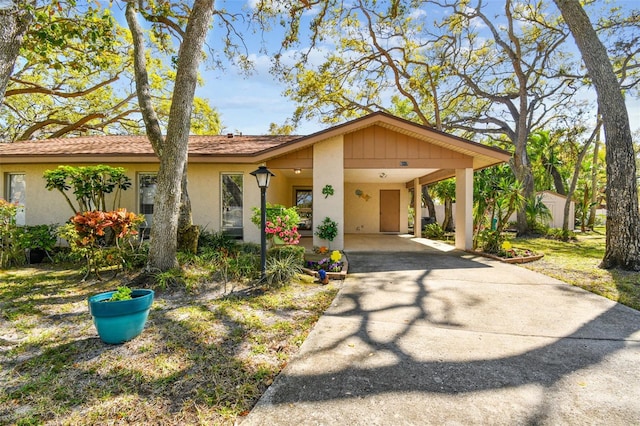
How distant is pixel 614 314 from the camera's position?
3.97 meters

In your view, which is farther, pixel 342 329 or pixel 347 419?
pixel 342 329

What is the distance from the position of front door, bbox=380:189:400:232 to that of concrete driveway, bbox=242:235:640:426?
10460 mm

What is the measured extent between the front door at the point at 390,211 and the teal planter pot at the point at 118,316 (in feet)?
43.5

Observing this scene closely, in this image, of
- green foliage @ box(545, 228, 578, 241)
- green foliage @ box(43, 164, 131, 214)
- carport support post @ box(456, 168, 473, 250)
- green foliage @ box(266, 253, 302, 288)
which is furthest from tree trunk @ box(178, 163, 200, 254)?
green foliage @ box(545, 228, 578, 241)

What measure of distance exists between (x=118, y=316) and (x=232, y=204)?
6215 millimetres

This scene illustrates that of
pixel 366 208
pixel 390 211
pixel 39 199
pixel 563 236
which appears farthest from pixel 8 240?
pixel 563 236

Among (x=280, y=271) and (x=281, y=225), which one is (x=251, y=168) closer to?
(x=281, y=225)

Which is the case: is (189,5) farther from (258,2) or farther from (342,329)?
(342,329)

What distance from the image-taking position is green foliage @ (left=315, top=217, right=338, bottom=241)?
865cm

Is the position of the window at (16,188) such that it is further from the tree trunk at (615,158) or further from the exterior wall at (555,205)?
the exterior wall at (555,205)

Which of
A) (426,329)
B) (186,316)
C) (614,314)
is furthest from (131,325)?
(614,314)

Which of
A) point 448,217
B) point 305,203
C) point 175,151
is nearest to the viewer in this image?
point 175,151

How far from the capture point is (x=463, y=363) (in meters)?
2.72

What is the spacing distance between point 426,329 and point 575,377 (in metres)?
1.35
